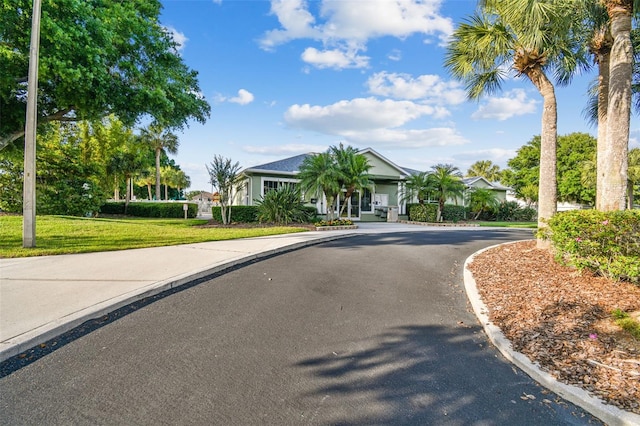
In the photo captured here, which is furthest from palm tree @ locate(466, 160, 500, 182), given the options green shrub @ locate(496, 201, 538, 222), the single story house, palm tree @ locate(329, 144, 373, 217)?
palm tree @ locate(329, 144, 373, 217)

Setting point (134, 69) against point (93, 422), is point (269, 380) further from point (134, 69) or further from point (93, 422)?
point (134, 69)

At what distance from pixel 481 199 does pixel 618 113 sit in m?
19.1

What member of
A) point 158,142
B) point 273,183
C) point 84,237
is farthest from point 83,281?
point 158,142

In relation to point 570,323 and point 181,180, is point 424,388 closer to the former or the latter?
point 570,323

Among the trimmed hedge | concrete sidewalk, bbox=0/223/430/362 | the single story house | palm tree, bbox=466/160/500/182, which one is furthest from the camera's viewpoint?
palm tree, bbox=466/160/500/182

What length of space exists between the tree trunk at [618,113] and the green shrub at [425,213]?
51.9 ft

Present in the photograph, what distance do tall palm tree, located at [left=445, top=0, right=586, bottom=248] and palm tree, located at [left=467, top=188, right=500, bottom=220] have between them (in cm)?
1485

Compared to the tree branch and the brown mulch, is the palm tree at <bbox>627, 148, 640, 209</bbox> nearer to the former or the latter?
the brown mulch

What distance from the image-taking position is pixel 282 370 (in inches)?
114

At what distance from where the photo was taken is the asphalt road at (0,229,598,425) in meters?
2.33

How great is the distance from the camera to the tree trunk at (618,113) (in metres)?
6.18

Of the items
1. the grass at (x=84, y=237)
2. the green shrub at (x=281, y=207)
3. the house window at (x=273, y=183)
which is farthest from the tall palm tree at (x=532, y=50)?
the house window at (x=273, y=183)

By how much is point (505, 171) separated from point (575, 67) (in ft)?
117

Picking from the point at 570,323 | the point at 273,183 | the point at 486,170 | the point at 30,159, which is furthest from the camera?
the point at 486,170
